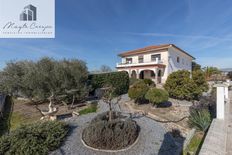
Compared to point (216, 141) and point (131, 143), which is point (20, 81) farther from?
point (216, 141)

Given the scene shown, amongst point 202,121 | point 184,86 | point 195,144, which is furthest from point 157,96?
point 195,144

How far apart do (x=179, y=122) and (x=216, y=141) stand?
5.03m

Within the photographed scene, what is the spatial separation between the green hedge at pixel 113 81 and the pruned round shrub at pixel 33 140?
8.71 metres

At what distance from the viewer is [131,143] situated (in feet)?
16.9

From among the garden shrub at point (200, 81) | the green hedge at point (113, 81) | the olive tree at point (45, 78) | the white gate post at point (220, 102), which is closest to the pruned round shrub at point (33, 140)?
the white gate post at point (220, 102)

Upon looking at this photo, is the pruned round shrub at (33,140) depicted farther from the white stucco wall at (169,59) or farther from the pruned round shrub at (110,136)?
the white stucco wall at (169,59)

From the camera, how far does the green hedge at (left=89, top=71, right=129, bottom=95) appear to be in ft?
45.7

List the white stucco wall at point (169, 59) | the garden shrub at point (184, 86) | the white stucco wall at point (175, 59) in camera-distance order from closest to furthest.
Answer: the garden shrub at point (184, 86), the white stucco wall at point (169, 59), the white stucco wall at point (175, 59)

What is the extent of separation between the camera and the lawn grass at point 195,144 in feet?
14.3

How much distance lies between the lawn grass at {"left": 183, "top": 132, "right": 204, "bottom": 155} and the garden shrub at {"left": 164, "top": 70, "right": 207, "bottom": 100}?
8.19 metres

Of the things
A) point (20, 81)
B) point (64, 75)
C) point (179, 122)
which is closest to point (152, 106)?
point (179, 122)

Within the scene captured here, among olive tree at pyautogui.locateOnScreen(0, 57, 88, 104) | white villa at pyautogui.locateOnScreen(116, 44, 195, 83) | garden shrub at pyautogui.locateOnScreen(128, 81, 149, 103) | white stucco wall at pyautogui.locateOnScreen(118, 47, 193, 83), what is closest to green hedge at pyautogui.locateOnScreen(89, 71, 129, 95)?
olive tree at pyautogui.locateOnScreen(0, 57, 88, 104)

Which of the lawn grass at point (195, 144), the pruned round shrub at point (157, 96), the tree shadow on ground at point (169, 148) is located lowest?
the tree shadow on ground at point (169, 148)

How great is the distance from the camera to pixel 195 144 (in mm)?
4699
